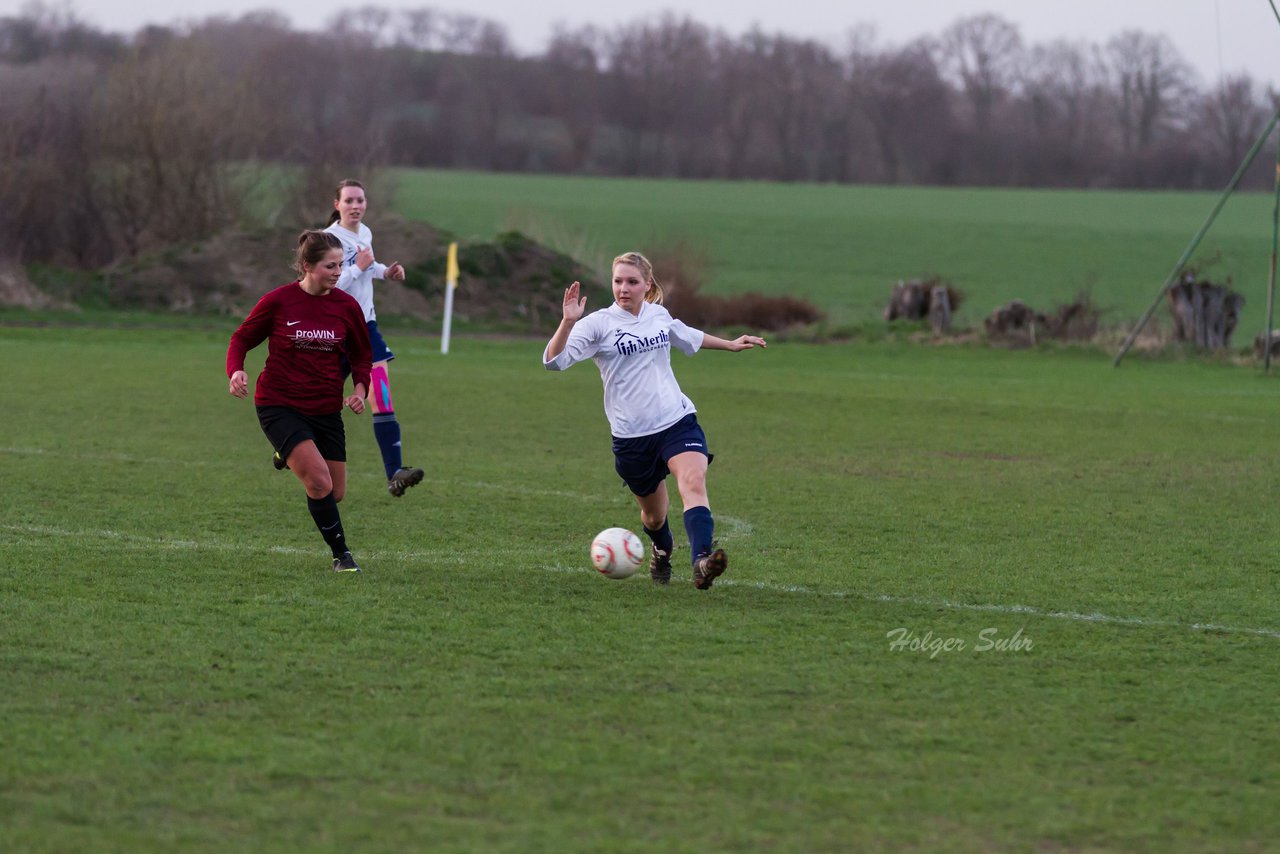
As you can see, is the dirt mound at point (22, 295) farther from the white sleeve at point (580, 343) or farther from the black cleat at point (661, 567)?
the black cleat at point (661, 567)

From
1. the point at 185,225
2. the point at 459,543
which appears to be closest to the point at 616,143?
the point at 185,225

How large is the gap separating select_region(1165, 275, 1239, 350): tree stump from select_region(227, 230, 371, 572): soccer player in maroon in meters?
19.0

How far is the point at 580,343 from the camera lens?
750 cm

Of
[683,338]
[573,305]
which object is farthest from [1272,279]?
[573,305]

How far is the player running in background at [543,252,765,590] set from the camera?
7.48 metres

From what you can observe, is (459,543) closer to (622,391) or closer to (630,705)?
(622,391)

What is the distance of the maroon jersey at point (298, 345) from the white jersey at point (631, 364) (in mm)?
1134

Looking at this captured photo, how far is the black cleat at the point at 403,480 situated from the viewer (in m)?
9.96

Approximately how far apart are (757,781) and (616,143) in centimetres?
8490

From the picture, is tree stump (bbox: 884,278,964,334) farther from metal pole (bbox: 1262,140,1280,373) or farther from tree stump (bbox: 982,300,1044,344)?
metal pole (bbox: 1262,140,1280,373)

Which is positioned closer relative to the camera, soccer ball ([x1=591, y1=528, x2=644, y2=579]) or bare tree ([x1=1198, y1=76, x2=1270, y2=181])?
soccer ball ([x1=591, y1=528, x2=644, y2=579])

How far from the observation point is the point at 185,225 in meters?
32.9

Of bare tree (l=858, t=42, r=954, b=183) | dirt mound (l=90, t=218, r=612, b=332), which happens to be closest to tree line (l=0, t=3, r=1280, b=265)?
bare tree (l=858, t=42, r=954, b=183)

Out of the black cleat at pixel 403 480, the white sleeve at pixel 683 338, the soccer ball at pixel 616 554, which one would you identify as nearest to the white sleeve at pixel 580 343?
the white sleeve at pixel 683 338
